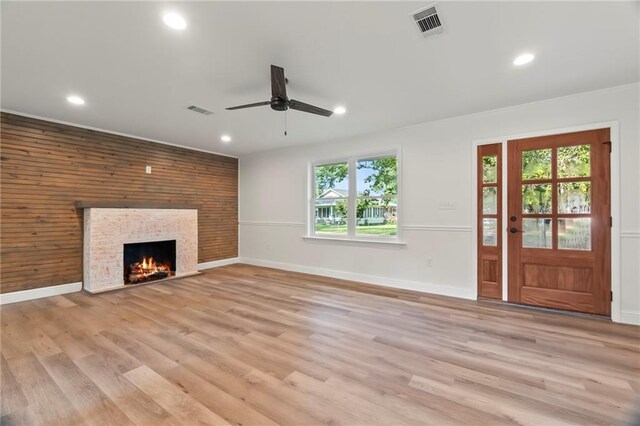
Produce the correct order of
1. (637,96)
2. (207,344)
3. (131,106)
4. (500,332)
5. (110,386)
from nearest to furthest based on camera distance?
(110,386) → (207,344) → (500,332) → (637,96) → (131,106)

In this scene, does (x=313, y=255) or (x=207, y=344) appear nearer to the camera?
(x=207, y=344)

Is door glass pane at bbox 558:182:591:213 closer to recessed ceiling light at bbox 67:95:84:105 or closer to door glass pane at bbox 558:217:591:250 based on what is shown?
door glass pane at bbox 558:217:591:250

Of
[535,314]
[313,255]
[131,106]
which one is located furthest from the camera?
[313,255]

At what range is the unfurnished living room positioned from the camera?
193cm

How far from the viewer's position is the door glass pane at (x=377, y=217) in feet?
15.8

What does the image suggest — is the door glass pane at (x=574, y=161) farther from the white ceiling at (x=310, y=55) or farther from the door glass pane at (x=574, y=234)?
the white ceiling at (x=310, y=55)

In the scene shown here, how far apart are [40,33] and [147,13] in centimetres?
100

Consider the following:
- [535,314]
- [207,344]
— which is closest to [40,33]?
[207,344]

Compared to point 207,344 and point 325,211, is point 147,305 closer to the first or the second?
point 207,344

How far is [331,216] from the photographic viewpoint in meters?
5.58

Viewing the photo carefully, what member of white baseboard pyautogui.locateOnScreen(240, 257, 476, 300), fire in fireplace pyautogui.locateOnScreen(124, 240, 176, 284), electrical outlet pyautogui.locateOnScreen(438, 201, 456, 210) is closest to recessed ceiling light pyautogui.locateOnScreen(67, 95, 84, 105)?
fire in fireplace pyautogui.locateOnScreen(124, 240, 176, 284)

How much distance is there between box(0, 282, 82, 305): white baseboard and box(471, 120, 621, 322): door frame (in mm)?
6132

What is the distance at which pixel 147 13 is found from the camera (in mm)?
1971

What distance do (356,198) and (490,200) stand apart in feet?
7.13
